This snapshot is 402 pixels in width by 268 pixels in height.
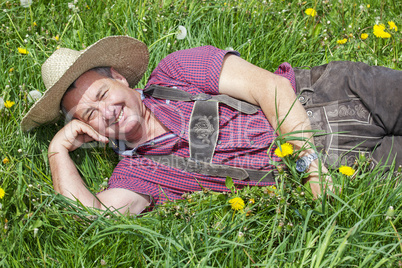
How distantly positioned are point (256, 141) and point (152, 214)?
847 millimetres

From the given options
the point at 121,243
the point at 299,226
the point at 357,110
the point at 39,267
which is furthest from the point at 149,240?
the point at 357,110

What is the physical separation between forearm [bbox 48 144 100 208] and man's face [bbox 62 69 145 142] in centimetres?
31

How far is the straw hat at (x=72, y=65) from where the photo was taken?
282 centimetres

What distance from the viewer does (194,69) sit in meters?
3.03

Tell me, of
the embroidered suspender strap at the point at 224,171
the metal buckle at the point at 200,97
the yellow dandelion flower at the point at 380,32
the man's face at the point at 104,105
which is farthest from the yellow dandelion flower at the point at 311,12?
the man's face at the point at 104,105

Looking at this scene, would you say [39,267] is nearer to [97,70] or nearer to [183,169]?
[183,169]

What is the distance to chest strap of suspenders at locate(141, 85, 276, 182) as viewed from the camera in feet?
9.59

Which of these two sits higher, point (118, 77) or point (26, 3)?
point (26, 3)

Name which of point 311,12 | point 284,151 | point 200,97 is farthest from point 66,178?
point 311,12

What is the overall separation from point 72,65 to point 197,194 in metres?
1.12

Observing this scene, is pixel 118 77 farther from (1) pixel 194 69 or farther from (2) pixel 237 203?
(2) pixel 237 203

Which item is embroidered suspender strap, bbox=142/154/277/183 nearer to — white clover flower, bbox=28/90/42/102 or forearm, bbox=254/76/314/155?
forearm, bbox=254/76/314/155

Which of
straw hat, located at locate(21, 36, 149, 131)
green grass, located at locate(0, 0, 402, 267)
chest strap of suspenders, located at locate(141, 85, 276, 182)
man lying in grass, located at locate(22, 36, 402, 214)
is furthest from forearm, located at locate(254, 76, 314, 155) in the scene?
straw hat, located at locate(21, 36, 149, 131)

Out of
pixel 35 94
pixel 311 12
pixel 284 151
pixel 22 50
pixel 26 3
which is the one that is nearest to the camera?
pixel 284 151
